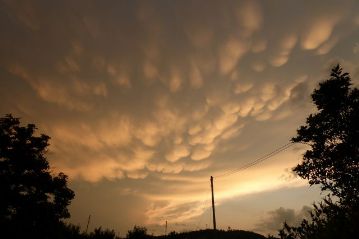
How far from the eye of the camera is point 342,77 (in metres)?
29.4

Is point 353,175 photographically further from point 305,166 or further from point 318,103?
point 318,103

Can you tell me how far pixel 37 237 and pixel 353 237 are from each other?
2530 centimetres

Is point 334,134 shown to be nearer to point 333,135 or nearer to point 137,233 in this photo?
point 333,135

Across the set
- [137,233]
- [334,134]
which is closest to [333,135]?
[334,134]

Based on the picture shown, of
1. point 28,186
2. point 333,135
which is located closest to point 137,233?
point 28,186

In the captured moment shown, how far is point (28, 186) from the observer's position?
29.8 m

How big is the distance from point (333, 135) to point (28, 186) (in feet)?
87.9

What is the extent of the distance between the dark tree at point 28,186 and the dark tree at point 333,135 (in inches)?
857

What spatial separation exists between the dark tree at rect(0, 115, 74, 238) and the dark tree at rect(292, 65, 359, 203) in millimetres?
21774

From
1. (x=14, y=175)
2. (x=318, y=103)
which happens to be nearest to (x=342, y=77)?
(x=318, y=103)

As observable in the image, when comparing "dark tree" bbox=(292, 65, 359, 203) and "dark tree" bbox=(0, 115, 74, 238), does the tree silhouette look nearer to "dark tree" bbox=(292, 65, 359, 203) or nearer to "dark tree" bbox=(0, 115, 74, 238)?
"dark tree" bbox=(0, 115, 74, 238)

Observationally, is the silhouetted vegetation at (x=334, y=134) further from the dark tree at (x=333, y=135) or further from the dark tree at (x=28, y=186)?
the dark tree at (x=28, y=186)

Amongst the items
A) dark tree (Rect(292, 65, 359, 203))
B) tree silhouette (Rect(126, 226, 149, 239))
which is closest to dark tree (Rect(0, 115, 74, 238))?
tree silhouette (Rect(126, 226, 149, 239))

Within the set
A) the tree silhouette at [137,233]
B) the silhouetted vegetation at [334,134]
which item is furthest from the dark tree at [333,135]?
the tree silhouette at [137,233]
